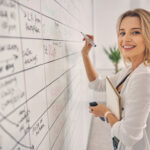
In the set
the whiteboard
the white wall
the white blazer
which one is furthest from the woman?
the white wall

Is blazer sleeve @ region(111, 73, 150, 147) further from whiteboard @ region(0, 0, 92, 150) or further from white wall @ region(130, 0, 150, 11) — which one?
white wall @ region(130, 0, 150, 11)

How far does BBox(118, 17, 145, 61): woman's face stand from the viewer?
0.95 metres

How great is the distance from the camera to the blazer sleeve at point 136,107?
2.68 feet

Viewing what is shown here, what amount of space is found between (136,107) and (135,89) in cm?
9

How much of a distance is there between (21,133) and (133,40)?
0.79 m

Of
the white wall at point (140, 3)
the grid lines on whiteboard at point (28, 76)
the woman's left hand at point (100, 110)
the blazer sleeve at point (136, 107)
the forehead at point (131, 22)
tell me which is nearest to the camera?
the grid lines on whiteboard at point (28, 76)

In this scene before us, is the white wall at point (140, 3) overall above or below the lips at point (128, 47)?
above

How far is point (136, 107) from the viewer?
0.82 meters

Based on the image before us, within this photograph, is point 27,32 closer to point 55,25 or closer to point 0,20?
point 0,20

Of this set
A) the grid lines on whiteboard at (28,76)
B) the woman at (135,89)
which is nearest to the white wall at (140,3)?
the woman at (135,89)

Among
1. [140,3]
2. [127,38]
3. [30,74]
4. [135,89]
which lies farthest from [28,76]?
[140,3]

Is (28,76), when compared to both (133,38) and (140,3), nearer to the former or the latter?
(133,38)

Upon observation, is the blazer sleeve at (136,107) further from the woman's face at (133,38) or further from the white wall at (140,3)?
the white wall at (140,3)

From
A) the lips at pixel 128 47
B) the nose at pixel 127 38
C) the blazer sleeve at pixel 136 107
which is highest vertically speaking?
the nose at pixel 127 38
